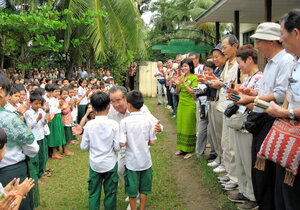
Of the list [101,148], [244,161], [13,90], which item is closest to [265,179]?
[244,161]

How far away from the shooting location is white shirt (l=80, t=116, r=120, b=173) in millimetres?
3053

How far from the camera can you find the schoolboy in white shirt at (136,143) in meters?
3.19

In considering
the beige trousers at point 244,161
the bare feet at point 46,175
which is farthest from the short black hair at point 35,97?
the beige trousers at point 244,161

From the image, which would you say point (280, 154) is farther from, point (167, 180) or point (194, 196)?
point (167, 180)

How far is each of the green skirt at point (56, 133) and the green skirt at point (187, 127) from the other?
2.47 meters

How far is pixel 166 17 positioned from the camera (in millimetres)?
26672

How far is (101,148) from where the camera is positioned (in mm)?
3055

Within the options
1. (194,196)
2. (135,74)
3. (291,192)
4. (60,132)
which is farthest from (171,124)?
(135,74)

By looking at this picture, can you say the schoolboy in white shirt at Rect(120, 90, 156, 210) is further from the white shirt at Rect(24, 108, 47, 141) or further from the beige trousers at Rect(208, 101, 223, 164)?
the white shirt at Rect(24, 108, 47, 141)

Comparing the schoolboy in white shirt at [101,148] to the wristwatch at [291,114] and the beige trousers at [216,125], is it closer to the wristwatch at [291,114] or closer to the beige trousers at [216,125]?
the wristwatch at [291,114]

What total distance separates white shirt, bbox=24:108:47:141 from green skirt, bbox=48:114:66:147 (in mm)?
Answer: 1080

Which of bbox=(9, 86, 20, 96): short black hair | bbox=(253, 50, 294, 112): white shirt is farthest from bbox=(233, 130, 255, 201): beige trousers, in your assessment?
bbox=(9, 86, 20, 96): short black hair

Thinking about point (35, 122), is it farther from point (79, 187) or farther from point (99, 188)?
point (99, 188)

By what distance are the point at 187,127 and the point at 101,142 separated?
276cm
